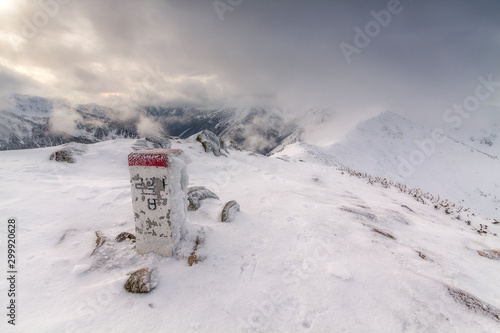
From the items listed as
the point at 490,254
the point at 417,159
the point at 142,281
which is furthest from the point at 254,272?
the point at 417,159

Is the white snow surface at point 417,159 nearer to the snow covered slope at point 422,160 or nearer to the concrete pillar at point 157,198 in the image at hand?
the snow covered slope at point 422,160

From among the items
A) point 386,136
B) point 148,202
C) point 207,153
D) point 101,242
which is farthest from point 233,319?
point 386,136

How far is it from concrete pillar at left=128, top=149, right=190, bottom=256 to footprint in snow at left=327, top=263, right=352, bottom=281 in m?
3.00

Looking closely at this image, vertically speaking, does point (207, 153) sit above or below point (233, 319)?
above

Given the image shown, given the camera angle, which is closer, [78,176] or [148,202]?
[148,202]

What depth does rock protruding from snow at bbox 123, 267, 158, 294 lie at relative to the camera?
3.34m

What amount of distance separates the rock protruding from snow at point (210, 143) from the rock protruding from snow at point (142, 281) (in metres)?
14.9

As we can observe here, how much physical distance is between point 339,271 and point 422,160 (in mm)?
61554

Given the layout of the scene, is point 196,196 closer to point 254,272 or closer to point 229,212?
point 229,212

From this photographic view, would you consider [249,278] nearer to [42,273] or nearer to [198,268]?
[198,268]

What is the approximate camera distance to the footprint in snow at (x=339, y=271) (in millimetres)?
3743

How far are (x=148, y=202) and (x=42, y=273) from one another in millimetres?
2050

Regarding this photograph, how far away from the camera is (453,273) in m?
4.10

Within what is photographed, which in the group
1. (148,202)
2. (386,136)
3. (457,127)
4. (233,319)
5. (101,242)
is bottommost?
(233,319)
